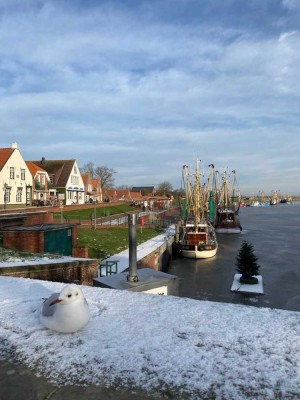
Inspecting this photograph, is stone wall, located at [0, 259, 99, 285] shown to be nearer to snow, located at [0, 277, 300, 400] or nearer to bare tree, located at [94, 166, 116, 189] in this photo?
snow, located at [0, 277, 300, 400]

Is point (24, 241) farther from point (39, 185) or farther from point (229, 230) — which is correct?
point (229, 230)

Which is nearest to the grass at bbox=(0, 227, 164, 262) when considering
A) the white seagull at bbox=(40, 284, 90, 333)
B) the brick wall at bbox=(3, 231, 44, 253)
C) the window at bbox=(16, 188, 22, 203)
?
the brick wall at bbox=(3, 231, 44, 253)

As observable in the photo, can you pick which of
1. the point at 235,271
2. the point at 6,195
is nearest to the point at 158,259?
the point at 235,271

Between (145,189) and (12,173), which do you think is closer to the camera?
(12,173)

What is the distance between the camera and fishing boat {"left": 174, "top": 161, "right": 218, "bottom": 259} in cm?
3906

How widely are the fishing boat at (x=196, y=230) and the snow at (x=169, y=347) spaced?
33.4 m

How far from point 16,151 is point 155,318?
4703 centimetres

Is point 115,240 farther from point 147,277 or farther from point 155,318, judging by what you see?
point 155,318

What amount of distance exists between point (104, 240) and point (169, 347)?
26.5 metres

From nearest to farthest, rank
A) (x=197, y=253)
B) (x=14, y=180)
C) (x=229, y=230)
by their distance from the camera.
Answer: (x=197, y=253) → (x=14, y=180) → (x=229, y=230)

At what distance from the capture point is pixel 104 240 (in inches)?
1204

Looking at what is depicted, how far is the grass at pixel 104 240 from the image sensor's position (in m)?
26.4

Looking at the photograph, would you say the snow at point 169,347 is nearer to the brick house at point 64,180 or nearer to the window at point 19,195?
the window at point 19,195

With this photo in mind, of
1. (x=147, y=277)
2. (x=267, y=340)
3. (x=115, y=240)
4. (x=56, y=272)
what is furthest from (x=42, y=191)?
(x=267, y=340)
